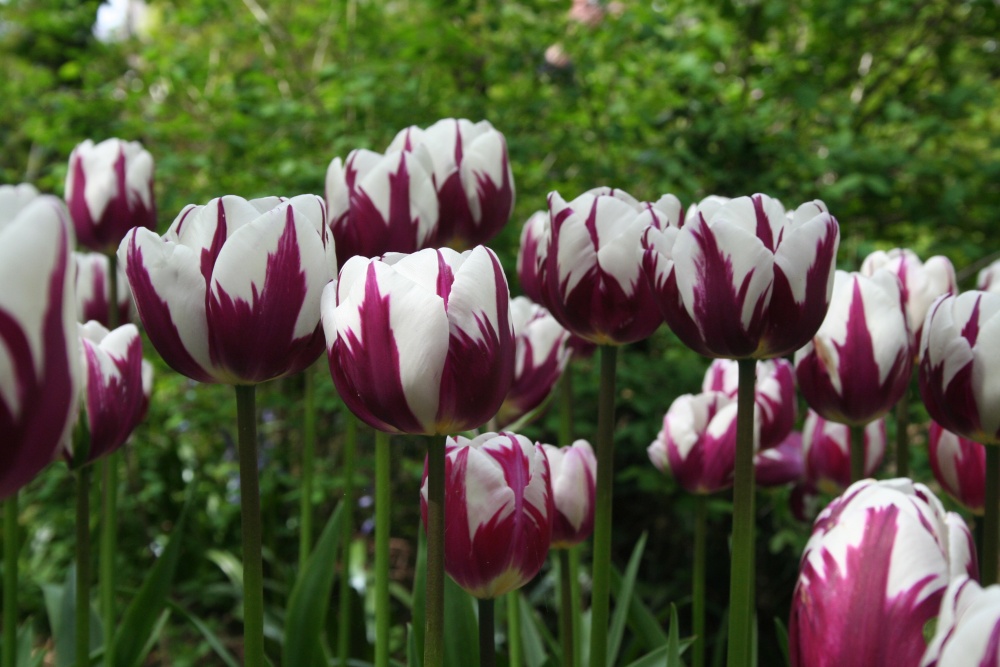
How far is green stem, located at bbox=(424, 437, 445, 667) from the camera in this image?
25.1 inches

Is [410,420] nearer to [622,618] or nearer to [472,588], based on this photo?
[472,588]

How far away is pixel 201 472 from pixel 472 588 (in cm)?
263

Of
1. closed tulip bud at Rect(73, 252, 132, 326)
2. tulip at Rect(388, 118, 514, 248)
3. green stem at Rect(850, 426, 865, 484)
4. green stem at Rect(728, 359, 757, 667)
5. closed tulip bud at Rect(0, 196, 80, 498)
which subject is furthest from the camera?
closed tulip bud at Rect(73, 252, 132, 326)

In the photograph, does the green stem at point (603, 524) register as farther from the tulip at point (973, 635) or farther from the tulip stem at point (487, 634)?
the tulip at point (973, 635)

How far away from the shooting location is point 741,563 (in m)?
0.76

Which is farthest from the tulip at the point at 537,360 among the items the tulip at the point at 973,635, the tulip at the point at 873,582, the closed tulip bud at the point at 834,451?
the tulip at the point at 973,635

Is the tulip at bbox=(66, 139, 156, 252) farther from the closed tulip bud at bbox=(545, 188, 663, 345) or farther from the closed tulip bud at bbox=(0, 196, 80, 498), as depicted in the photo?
the closed tulip bud at bbox=(0, 196, 80, 498)

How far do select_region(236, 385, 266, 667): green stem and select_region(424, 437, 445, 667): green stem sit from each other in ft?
0.48

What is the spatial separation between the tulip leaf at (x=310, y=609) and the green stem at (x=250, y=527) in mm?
411

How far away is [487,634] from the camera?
79 cm

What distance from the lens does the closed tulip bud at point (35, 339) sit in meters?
0.37

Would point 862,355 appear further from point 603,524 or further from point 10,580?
point 10,580

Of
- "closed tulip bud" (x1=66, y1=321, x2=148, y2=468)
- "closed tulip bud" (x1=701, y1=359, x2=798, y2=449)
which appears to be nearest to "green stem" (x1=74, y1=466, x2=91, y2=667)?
"closed tulip bud" (x1=66, y1=321, x2=148, y2=468)

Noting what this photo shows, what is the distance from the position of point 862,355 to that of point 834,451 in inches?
14.2
